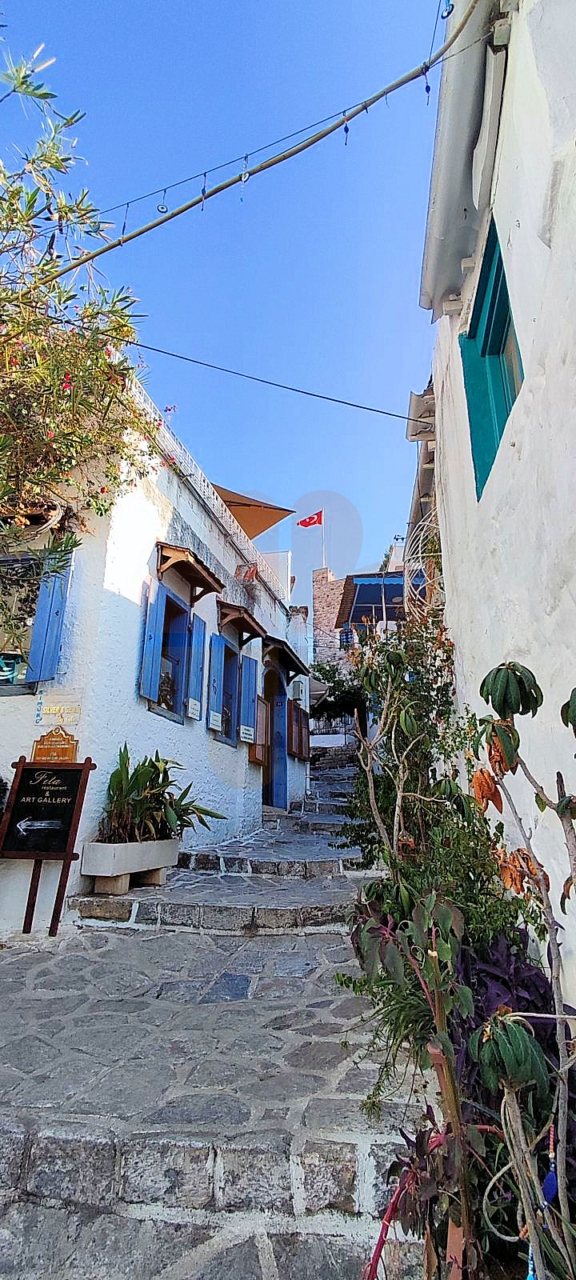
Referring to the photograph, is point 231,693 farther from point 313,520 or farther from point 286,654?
point 313,520

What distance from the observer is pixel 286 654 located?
418 inches

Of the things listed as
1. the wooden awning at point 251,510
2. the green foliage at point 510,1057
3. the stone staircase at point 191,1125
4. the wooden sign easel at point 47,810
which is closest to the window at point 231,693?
the wooden sign easel at point 47,810

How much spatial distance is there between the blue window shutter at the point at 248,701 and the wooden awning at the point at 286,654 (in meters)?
0.60

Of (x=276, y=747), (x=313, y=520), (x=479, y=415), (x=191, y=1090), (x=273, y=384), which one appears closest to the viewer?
(x=191, y=1090)

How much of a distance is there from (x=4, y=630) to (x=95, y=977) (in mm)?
3049

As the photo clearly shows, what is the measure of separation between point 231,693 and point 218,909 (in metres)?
4.17

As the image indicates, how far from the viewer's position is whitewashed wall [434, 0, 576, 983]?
1633mm

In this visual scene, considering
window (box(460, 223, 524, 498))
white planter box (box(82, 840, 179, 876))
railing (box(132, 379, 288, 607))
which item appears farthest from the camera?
railing (box(132, 379, 288, 607))

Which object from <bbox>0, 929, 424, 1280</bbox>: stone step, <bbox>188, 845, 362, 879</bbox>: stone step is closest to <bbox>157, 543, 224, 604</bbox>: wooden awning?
<bbox>188, 845, 362, 879</bbox>: stone step

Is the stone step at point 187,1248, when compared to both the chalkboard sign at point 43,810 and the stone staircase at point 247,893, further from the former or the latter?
the chalkboard sign at point 43,810

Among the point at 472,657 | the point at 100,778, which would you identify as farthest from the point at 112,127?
the point at 100,778

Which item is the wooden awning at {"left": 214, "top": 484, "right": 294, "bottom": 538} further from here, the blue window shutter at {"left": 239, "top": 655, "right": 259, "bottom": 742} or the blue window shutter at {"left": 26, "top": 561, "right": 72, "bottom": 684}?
the blue window shutter at {"left": 26, "top": 561, "right": 72, "bottom": 684}

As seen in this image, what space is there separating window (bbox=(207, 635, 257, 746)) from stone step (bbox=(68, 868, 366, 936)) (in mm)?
2847

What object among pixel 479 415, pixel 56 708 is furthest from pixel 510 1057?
pixel 56 708
